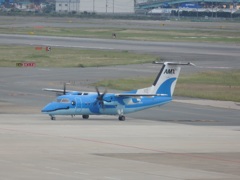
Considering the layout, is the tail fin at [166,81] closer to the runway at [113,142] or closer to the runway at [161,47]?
the runway at [113,142]

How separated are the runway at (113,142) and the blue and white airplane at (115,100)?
2.51ft

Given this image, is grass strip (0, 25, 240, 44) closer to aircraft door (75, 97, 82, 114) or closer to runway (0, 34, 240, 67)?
runway (0, 34, 240, 67)

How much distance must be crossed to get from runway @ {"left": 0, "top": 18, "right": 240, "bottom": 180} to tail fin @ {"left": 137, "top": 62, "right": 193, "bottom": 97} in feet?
6.02

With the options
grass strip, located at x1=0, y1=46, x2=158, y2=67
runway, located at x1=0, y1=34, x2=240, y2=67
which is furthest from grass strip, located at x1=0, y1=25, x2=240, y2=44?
grass strip, located at x1=0, y1=46, x2=158, y2=67

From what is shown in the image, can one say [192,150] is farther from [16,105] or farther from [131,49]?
[131,49]

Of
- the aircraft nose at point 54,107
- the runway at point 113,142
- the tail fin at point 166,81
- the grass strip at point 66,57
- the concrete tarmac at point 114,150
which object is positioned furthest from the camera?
the grass strip at point 66,57

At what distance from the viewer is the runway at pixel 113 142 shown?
33.3 meters

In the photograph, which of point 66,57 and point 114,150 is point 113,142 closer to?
point 114,150

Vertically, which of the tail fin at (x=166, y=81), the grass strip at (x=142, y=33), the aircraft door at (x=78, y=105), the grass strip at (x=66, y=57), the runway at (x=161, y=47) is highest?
the tail fin at (x=166, y=81)

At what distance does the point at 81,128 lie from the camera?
4922cm

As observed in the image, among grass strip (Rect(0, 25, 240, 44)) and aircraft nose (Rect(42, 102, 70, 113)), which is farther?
grass strip (Rect(0, 25, 240, 44))

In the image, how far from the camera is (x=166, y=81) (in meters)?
58.5

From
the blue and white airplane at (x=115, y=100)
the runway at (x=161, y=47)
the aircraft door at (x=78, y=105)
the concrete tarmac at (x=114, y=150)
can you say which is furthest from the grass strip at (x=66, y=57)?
the concrete tarmac at (x=114, y=150)

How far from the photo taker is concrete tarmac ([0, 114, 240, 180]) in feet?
108
